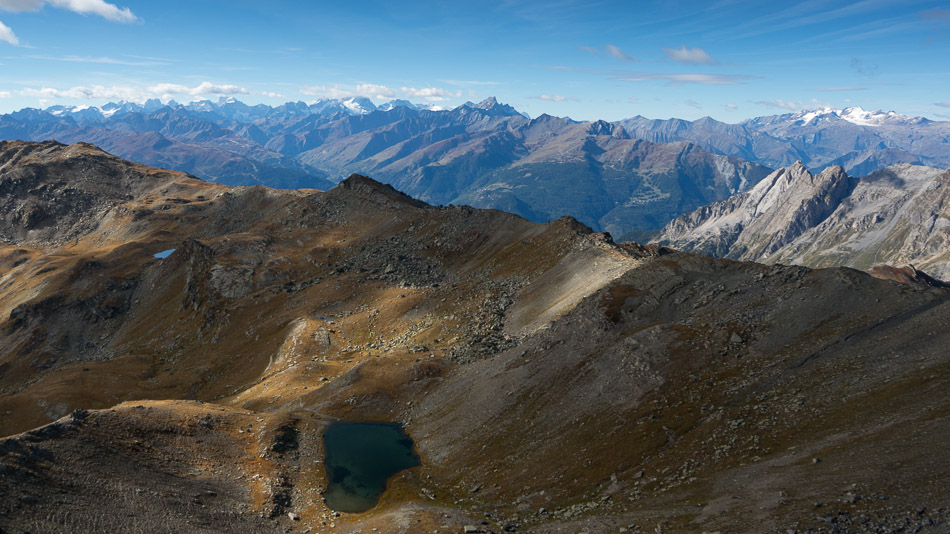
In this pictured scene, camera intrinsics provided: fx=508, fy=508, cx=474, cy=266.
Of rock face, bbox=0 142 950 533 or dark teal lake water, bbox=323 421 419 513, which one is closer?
rock face, bbox=0 142 950 533

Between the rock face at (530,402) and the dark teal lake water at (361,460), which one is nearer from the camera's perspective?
the rock face at (530,402)

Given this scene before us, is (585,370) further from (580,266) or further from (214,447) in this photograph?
(214,447)

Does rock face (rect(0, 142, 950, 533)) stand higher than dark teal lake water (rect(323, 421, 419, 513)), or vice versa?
rock face (rect(0, 142, 950, 533))

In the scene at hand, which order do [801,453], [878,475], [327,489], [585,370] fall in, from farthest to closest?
[585,370] < [327,489] < [801,453] < [878,475]

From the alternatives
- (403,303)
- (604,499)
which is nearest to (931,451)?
(604,499)

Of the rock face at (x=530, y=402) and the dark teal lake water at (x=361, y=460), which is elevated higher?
the rock face at (x=530, y=402)
